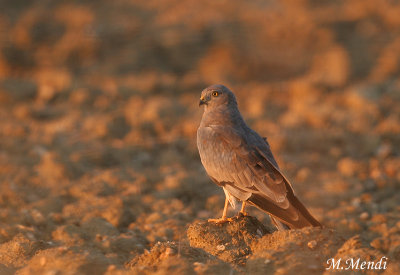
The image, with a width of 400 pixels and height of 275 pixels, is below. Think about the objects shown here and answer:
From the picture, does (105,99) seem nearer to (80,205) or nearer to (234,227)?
(80,205)

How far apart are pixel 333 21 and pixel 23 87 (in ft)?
42.2

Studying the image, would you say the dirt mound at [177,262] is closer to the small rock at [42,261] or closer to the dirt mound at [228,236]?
the dirt mound at [228,236]

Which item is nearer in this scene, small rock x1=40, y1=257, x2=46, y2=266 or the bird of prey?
small rock x1=40, y1=257, x2=46, y2=266

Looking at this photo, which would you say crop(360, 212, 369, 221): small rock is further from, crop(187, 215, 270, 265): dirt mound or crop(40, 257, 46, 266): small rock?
crop(40, 257, 46, 266): small rock

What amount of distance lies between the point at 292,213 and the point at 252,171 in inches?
24.3

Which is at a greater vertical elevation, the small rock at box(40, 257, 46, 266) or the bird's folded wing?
the bird's folded wing

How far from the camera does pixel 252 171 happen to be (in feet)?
18.8

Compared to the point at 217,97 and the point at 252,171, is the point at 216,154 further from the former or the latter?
the point at 217,97

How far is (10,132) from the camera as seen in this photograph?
38.0 feet
